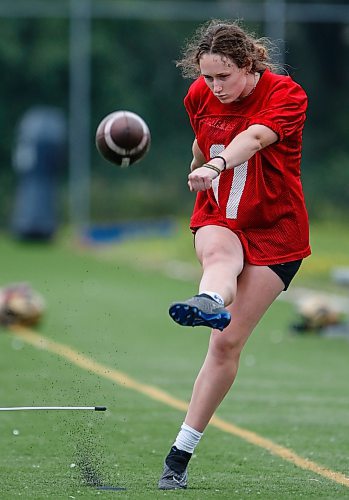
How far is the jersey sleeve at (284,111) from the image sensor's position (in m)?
5.52

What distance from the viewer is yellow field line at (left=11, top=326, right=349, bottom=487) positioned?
6.28 meters

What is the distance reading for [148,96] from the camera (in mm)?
34562

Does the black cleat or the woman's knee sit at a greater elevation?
the black cleat

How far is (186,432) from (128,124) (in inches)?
61.0

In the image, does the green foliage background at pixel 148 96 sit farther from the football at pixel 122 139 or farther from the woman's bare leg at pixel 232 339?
the woman's bare leg at pixel 232 339

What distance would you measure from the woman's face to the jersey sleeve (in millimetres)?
Result: 148

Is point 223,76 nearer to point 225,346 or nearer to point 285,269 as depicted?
point 285,269

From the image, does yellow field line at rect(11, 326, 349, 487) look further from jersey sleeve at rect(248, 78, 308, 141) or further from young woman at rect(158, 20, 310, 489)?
jersey sleeve at rect(248, 78, 308, 141)

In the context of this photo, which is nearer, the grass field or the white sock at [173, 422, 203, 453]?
the white sock at [173, 422, 203, 453]

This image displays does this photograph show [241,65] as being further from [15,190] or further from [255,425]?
[15,190]

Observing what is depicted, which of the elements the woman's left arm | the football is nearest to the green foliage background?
the football

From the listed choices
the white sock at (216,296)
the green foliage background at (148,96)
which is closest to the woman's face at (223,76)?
the white sock at (216,296)

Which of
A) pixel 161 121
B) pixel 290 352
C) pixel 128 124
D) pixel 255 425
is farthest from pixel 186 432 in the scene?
pixel 161 121

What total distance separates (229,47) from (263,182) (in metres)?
0.62
